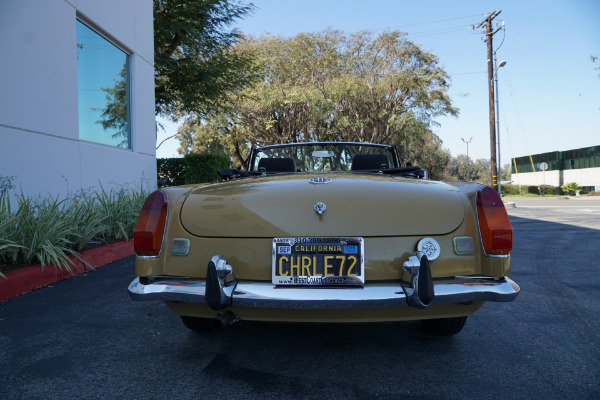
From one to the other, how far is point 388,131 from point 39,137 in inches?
753

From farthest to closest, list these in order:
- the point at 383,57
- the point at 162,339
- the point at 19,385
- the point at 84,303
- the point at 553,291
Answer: the point at 383,57, the point at 553,291, the point at 84,303, the point at 162,339, the point at 19,385

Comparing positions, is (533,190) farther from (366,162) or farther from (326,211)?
(326,211)

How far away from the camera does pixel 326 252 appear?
201 cm

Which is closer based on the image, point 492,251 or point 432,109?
point 492,251

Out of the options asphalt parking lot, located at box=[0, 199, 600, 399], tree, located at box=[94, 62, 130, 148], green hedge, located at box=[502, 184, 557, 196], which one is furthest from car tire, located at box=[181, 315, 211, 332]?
green hedge, located at box=[502, 184, 557, 196]

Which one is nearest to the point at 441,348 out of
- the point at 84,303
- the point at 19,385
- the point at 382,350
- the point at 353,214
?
the point at 382,350

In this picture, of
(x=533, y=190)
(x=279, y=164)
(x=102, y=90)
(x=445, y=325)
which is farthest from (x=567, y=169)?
(x=445, y=325)

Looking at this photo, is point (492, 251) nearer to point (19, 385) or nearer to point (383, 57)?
point (19, 385)

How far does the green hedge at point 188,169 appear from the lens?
1195 centimetres

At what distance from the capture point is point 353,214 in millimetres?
2119

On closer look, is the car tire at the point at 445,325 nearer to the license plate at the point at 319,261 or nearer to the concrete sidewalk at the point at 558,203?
the license plate at the point at 319,261

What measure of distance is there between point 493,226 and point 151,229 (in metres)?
1.83

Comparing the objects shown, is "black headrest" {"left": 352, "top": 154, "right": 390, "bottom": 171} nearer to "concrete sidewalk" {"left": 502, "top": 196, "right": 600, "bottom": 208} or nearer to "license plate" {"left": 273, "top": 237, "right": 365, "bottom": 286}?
"license plate" {"left": 273, "top": 237, "right": 365, "bottom": 286}

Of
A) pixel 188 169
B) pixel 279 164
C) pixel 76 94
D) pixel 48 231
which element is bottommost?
pixel 48 231
